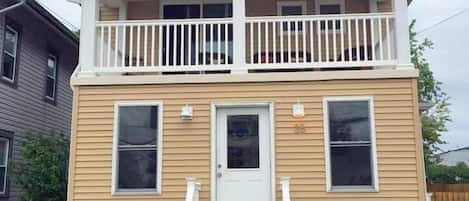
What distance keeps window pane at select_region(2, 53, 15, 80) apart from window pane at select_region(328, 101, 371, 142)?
7.07m

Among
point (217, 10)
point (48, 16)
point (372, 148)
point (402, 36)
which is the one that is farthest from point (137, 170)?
point (48, 16)

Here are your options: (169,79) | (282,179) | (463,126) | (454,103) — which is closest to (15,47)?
(169,79)

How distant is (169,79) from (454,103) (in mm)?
21354

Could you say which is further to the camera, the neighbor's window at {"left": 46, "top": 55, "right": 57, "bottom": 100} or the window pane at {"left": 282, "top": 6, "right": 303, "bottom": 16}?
the neighbor's window at {"left": 46, "top": 55, "right": 57, "bottom": 100}

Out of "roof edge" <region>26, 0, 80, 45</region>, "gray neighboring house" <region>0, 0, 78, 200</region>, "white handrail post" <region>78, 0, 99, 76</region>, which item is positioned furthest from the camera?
"roof edge" <region>26, 0, 80, 45</region>

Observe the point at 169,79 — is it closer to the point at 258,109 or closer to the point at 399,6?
the point at 258,109

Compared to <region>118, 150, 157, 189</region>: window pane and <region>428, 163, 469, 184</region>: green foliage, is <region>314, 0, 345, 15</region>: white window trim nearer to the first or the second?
<region>118, 150, 157, 189</region>: window pane

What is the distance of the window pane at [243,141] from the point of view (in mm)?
8188

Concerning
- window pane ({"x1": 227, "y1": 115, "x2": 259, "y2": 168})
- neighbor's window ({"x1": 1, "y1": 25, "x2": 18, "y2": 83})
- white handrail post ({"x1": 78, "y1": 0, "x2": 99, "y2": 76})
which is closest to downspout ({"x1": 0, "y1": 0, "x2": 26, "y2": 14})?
neighbor's window ({"x1": 1, "y1": 25, "x2": 18, "y2": 83})

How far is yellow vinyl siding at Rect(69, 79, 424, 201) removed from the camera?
25.9ft

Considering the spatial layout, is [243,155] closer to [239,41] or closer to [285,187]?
[285,187]

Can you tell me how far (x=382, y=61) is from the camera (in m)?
8.22

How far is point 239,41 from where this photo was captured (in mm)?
8328

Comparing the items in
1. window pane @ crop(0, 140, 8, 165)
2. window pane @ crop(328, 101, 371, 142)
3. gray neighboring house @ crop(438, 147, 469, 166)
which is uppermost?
gray neighboring house @ crop(438, 147, 469, 166)
